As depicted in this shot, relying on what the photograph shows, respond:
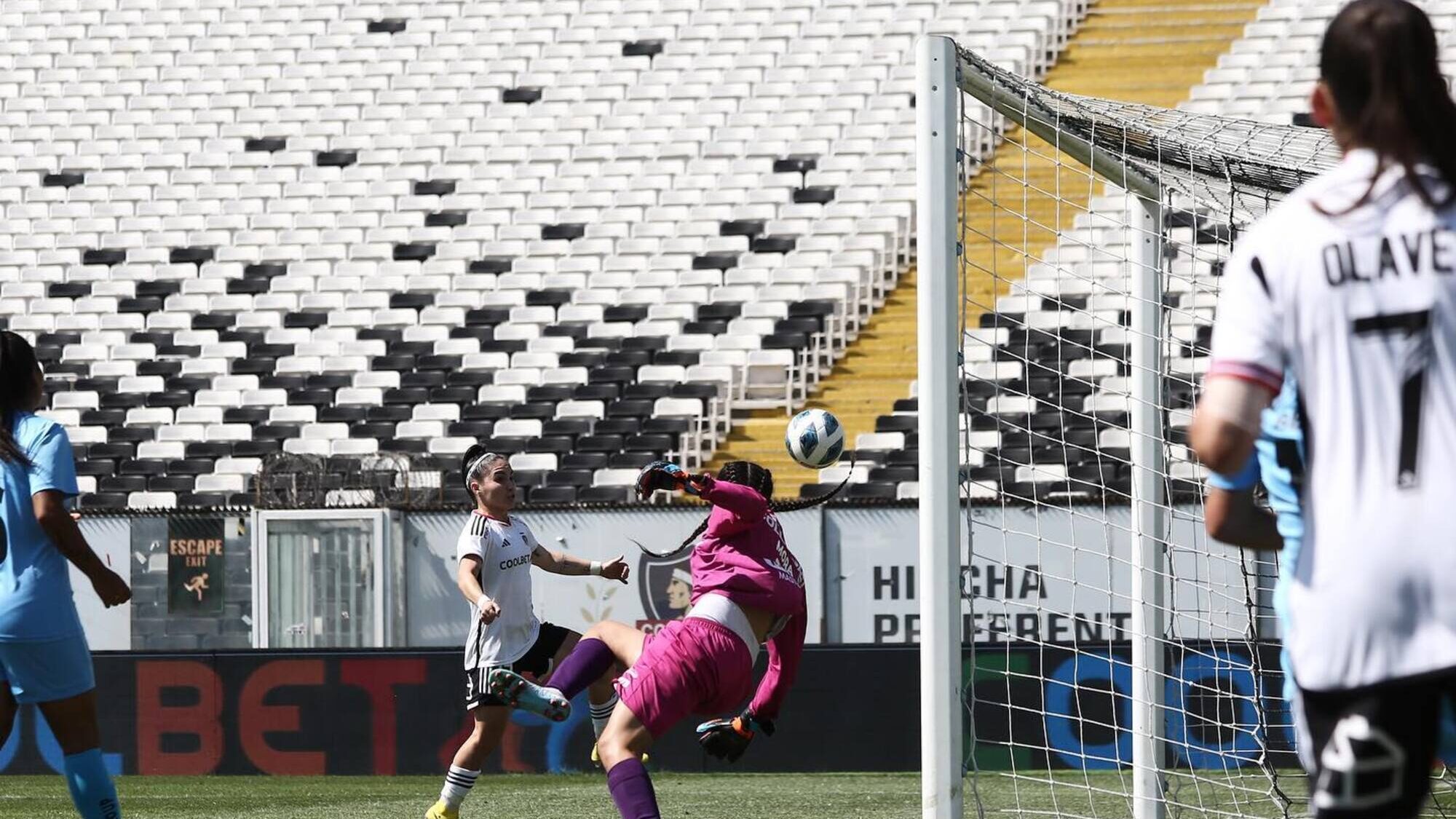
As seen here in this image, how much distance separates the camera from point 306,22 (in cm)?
2705

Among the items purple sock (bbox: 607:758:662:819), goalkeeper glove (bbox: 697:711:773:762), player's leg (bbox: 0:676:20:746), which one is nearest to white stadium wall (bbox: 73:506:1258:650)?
goalkeeper glove (bbox: 697:711:773:762)

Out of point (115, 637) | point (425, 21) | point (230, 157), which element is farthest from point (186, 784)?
point (425, 21)

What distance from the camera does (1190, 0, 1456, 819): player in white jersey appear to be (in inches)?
95.7

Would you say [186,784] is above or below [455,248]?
below

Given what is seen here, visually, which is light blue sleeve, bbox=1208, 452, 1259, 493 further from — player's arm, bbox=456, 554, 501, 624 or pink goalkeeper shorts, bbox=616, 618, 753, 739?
player's arm, bbox=456, 554, 501, 624

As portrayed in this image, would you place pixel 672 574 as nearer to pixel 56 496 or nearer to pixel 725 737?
pixel 725 737

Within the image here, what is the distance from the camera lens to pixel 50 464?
532 cm

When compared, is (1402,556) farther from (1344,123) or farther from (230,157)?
(230,157)

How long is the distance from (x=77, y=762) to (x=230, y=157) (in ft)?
66.3

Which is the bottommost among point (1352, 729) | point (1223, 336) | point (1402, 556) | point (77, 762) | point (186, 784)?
point (186, 784)

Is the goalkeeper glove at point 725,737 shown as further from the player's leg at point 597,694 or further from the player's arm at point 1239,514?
the player's arm at point 1239,514

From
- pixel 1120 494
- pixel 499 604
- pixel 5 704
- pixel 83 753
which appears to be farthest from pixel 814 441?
pixel 5 704

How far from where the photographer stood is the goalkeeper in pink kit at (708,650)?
17.9 ft

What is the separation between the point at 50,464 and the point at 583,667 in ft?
6.58
